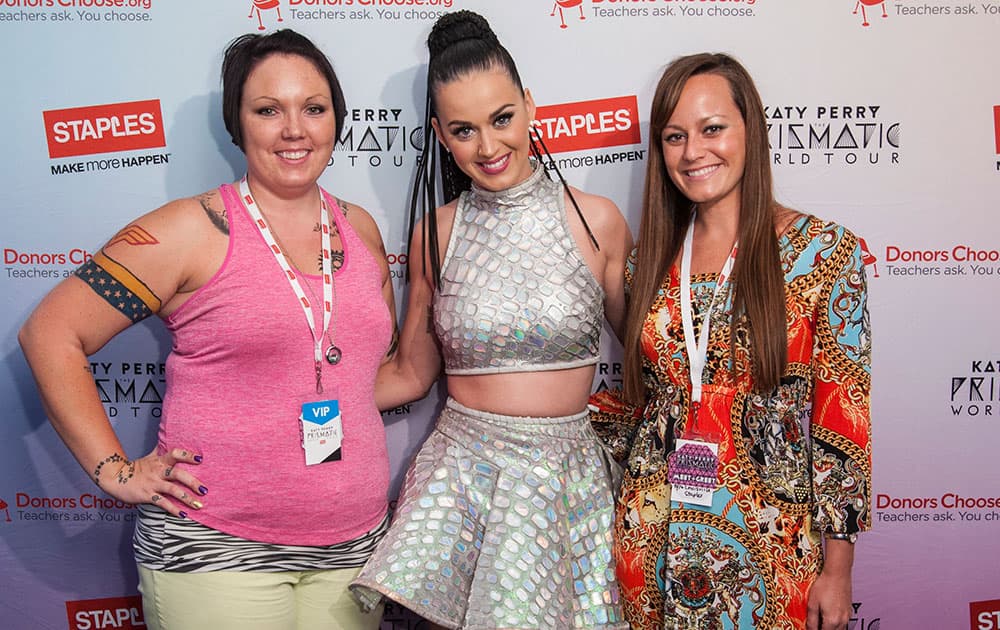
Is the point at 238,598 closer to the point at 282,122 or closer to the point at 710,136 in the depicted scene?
the point at 282,122

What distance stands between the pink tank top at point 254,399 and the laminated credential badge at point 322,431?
0.05ft

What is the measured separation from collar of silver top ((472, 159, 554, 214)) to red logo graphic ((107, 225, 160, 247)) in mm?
795

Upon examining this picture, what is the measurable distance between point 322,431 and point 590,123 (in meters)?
1.29

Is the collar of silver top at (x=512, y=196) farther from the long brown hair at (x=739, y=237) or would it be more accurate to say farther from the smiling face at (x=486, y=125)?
the long brown hair at (x=739, y=237)

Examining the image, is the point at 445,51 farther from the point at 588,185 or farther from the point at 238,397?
the point at 238,397

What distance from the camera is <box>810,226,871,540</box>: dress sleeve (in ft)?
5.82

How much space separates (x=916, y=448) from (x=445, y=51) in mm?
1941

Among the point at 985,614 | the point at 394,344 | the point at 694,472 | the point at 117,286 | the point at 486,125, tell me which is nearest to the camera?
the point at 117,286

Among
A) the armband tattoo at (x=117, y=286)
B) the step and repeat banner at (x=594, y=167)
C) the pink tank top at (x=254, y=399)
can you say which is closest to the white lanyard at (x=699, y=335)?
the step and repeat banner at (x=594, y=167)

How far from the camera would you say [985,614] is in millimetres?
2645

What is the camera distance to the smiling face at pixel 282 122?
6.05 ft

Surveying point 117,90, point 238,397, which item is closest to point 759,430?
point 238,397

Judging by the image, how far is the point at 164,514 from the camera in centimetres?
179

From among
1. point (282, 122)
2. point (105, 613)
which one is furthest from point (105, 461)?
point (105, 613)
